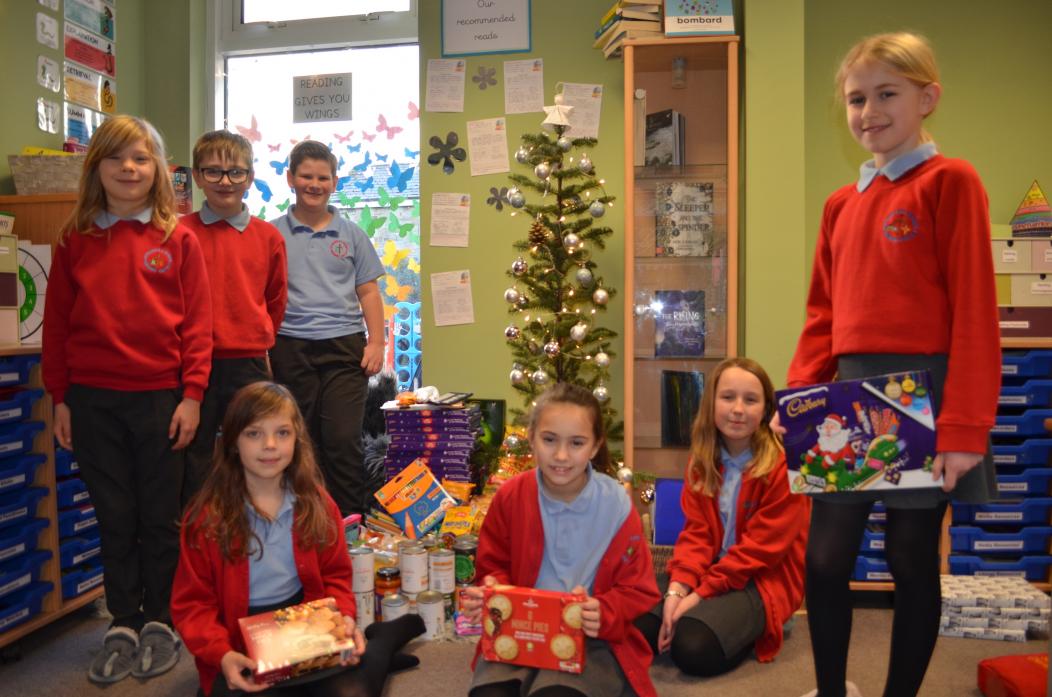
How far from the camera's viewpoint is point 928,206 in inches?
57.0

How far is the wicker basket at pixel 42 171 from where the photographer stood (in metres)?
2.80

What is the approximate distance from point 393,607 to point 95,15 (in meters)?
2.94

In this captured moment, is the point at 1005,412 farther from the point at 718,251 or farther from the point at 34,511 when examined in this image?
the point at 34,511

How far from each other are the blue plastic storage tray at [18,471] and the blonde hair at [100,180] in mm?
688

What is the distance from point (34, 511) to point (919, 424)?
238cm

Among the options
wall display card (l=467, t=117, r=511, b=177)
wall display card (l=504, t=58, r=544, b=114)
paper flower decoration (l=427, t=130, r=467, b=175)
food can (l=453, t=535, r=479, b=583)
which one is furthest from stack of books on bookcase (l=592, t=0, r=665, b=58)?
food can (l=453, t=535, r=479, b=583)

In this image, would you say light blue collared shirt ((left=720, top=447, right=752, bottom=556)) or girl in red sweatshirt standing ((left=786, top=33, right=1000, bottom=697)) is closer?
girl in red sweatshirt standing ((left=786, top=33, right=1000, bottom=697))

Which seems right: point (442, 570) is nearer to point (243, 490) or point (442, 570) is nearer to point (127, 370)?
point (243, 490)

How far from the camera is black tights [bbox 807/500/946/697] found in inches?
57.8

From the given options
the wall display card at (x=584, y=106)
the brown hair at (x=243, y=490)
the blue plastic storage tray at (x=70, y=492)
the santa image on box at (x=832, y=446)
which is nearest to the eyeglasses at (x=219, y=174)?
the brown hair at (x=243, y=490)

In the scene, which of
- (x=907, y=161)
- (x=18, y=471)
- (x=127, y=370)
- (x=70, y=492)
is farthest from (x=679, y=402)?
(x=18, y=471)

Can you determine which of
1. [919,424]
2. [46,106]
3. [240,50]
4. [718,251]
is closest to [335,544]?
[919,424]

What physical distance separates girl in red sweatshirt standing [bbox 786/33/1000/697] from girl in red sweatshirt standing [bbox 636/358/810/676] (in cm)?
52

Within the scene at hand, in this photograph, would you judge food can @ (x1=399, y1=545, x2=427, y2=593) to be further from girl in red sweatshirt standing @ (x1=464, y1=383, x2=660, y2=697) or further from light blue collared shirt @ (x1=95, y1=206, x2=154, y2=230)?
Result: light blue collared shirt @ (x1=95, y1=206, x2=154, y2=230)
